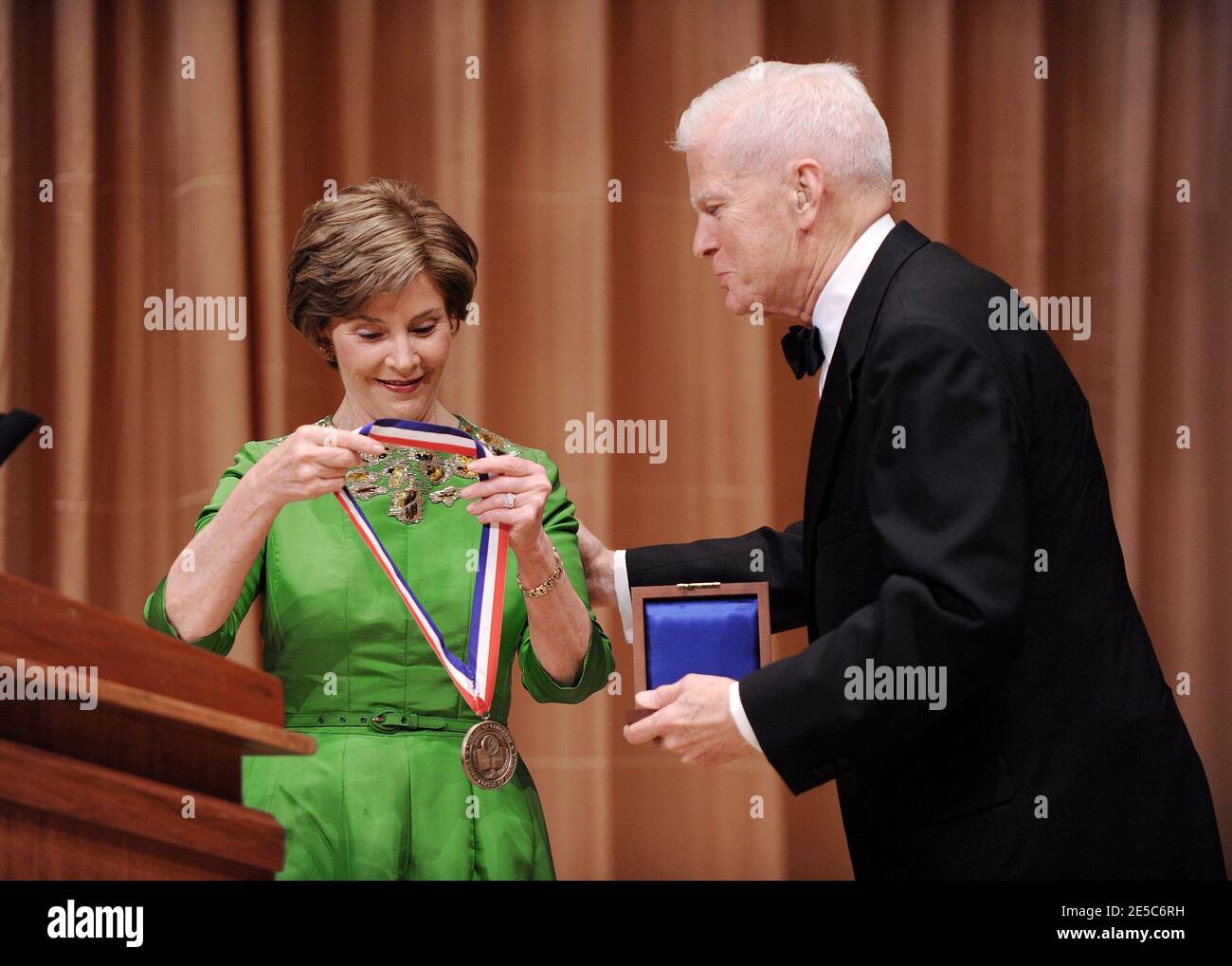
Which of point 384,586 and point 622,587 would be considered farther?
point 622,587

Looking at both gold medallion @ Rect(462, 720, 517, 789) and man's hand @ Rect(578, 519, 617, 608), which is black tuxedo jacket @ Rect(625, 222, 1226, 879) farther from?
man's hand @ Rect(578, 519, 617, 608)

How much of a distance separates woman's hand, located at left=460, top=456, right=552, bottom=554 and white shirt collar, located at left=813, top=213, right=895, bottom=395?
49cm

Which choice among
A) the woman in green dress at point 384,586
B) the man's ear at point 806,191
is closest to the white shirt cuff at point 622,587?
the woman in green dress at point 384,586

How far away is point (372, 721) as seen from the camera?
216 centimetres

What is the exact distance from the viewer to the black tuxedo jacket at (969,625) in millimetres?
1740

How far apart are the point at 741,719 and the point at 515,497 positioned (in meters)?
0.52

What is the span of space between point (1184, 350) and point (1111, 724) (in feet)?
6.58

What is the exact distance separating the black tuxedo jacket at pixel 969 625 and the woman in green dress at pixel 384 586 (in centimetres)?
50

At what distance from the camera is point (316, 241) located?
223 cm

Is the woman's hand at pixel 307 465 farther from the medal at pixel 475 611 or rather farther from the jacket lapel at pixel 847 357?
the jacket lapel at pixel 847 357

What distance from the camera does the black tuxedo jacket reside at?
1740 mm

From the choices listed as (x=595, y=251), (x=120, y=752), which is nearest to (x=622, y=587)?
(x=595, y=251)

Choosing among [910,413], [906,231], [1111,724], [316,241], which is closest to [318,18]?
[316,241]

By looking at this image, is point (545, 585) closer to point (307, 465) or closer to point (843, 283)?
point (307, 465)
